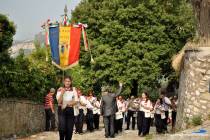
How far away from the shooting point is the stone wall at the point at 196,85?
62.8ft

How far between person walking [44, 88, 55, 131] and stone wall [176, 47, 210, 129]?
5318mm

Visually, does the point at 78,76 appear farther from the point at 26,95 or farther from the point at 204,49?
the point at 204,49

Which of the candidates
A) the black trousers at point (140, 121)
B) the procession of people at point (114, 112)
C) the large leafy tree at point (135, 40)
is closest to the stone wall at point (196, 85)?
the procession of people at point (114, 112)

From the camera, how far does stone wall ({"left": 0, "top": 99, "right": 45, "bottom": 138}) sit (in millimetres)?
18375

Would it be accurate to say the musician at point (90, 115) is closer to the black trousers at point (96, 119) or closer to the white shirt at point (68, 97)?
the black trousers at point (96, 119)

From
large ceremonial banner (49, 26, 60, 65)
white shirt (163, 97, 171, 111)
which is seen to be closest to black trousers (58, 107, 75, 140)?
large ceremonial banner (49, 26, 60, 65)

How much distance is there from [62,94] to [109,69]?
26476mm

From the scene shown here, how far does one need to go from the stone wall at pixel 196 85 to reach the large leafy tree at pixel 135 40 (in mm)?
17556

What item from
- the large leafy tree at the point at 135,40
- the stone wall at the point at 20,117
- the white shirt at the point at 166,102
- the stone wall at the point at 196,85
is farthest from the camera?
the large leafy tree at the point at 135,40

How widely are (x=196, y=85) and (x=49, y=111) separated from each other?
21.7ft

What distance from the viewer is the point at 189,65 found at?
66.0ft

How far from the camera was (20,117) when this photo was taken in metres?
20.2

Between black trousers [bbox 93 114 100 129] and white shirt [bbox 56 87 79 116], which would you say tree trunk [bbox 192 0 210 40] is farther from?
white shirt [bbox 56 87 79 116]

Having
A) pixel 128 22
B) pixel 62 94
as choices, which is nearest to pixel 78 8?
pixel 128 22
